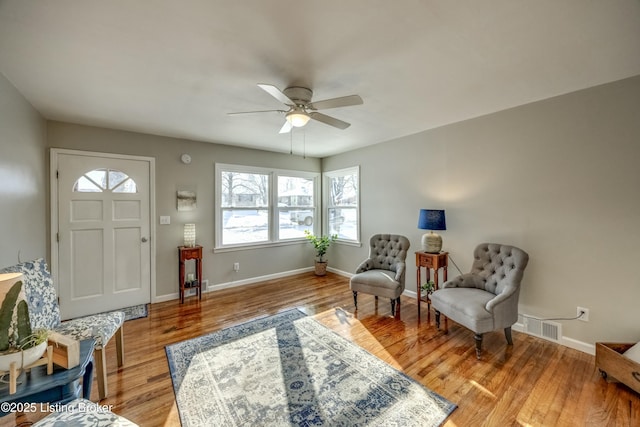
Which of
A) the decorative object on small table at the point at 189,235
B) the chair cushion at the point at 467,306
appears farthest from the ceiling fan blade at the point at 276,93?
the decorative object on small table at the point at 189,235

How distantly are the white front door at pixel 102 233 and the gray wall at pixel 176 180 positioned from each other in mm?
155

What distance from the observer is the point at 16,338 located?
A: 1.22 m

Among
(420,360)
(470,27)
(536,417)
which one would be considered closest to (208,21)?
(470,27)

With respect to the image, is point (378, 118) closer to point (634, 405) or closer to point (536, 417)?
point (536, 417)

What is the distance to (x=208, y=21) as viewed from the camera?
1479 mm

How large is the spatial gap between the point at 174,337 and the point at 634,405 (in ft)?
12.7

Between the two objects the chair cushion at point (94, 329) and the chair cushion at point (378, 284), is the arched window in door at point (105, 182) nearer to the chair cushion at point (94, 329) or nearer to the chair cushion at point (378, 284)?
the chair cushion at point (94, 329)

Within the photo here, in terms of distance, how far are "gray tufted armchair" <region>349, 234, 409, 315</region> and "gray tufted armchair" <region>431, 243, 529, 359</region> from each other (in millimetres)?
493

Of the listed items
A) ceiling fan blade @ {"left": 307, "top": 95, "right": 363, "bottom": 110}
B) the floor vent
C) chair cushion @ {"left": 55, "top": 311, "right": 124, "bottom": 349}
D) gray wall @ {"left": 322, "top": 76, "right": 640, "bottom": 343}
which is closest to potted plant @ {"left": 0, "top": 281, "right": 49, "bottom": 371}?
chair cushion @ {"left": 55, "top": 311, "right": 124, "bottom": 349}

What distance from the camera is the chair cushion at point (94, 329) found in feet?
5.79

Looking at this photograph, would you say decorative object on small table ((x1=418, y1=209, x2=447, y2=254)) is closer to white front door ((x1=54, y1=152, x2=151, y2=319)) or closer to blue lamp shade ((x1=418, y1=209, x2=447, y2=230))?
blue lamp shade ((x1=418, y1=209, x2=447, y2=230))

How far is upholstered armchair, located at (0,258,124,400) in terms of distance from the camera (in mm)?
1721

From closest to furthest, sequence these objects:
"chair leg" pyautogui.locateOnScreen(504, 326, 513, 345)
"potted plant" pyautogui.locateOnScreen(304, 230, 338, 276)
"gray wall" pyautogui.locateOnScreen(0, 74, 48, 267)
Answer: "gray wall" pyautogui.locateOnScreen(0, 74, 48, 267), "chair leg" pyautogui.locateOnScreen(504, 326, 513, 345), "potted plant" pyautogui.locateOnScreen(304, 230, 338, 276)

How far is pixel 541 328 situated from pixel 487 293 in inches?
25.5
